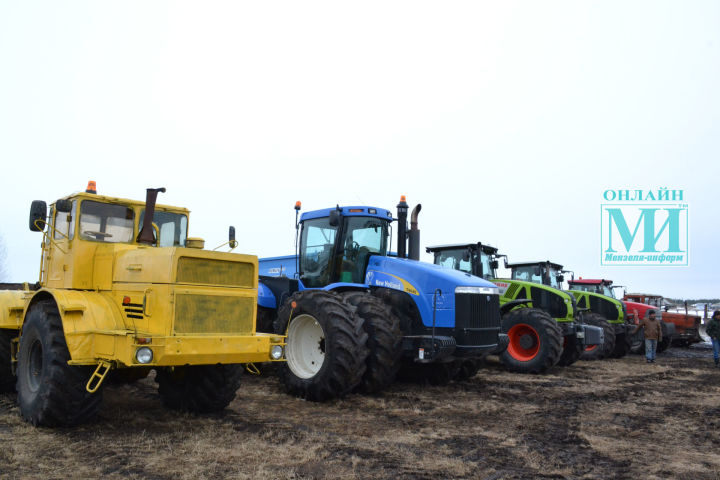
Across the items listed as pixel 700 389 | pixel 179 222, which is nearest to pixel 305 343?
pixel 179 222

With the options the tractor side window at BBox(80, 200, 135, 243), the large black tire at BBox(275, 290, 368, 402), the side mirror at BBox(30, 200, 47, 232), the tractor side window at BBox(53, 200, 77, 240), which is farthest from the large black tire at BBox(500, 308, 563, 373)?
the side mirror at BBox(30, 200, 47, 232)

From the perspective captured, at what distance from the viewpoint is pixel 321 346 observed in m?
8.88

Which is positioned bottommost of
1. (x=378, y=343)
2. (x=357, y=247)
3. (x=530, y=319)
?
(x=378, y=343)

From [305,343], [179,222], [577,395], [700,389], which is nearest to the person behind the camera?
[179,222]

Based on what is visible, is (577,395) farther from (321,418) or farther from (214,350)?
(214,350)

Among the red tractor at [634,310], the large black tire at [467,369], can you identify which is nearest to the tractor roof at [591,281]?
the red tractor at [634,310]

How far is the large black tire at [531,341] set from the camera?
1246cm

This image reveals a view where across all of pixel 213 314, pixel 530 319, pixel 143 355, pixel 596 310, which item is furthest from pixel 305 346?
pixel 596 310

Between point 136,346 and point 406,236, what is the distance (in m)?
5.52

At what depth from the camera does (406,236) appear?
10273 millimetres

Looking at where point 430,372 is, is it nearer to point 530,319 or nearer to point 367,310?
point 367,310

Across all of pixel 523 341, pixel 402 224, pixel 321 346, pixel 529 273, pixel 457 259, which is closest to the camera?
pixel 321 346

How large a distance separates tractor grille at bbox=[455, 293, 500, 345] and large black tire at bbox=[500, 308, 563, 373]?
10.4ft

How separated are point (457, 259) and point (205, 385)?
26.8ft
